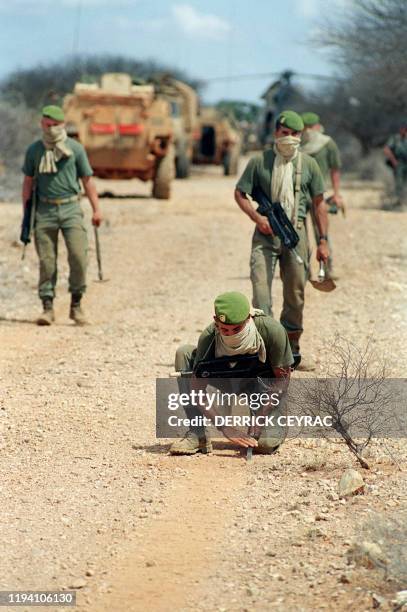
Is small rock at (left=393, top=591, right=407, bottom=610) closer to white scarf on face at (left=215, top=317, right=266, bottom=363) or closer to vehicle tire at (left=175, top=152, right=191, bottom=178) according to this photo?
white scarf on face at (left=215, top=317, right=266, bottom=363)

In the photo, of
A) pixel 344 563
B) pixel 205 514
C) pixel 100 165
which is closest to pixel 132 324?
pixel 205 514

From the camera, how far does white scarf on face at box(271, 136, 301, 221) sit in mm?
7973

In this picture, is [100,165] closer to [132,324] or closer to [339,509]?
[132,324]

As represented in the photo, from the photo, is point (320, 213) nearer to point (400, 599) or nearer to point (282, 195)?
point (282, 195)

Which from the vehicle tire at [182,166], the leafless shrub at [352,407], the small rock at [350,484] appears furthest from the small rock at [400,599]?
the vehicle tire at [182,166]

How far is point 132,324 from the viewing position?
10305mm

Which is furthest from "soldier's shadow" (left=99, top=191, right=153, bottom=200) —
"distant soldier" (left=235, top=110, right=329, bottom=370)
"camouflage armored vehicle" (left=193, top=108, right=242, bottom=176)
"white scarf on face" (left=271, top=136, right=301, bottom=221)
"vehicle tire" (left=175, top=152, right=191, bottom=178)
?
"white scarf on face" (left=271, top=136, right=301, bottom=221)

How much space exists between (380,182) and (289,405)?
24737mm

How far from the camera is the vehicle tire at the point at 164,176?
20.6 metres

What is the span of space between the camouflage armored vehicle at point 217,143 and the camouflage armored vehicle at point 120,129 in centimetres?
1123

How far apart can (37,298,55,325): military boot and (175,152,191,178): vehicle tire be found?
55.8ft

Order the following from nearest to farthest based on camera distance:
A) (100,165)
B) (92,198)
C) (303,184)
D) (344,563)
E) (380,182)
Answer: (344,563), (303,184), (92,198), (100,165), (380,182)

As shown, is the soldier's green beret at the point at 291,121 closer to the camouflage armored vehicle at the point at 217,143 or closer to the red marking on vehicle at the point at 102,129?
the red marking on vehicle at the point at 102,129

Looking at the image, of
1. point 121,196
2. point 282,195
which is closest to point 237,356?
point 282,195
